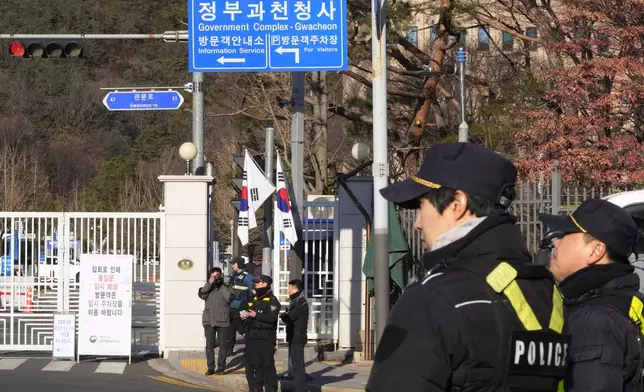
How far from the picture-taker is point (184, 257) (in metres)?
19.5

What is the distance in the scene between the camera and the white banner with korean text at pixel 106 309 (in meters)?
18.7

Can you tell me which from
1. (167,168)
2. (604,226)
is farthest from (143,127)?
(604,226)

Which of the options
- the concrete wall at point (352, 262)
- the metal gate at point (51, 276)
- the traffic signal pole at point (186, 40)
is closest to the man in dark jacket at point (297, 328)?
the concrete wall at point (352, 262)

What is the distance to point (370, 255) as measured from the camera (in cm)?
1761

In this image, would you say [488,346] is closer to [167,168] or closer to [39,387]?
[39,387]

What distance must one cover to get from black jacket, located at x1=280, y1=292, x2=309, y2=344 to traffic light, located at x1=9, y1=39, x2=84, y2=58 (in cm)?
812

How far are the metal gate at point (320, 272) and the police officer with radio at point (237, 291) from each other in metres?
0.87

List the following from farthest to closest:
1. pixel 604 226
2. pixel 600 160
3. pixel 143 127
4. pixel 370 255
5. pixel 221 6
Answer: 1. pixel 143 127
2. pixel 600 160
3. pixel 221 6
4. pixel 370 255
5. pixel 604 226

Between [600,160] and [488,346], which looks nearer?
[488,346]

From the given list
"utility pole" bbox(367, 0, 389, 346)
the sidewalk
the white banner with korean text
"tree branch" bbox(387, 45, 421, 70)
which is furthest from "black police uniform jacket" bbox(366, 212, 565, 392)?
"tree branch" bbox(387, 45, 421, 70)

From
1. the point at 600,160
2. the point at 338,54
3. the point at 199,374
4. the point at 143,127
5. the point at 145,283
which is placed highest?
the point at 143,127

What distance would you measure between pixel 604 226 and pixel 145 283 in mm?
15572

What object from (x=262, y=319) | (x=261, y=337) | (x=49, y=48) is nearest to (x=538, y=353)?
(x=262, y=319)

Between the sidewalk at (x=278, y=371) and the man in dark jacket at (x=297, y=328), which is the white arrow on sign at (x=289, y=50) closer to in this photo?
the man in dark jacket at (x=297, y=328)
